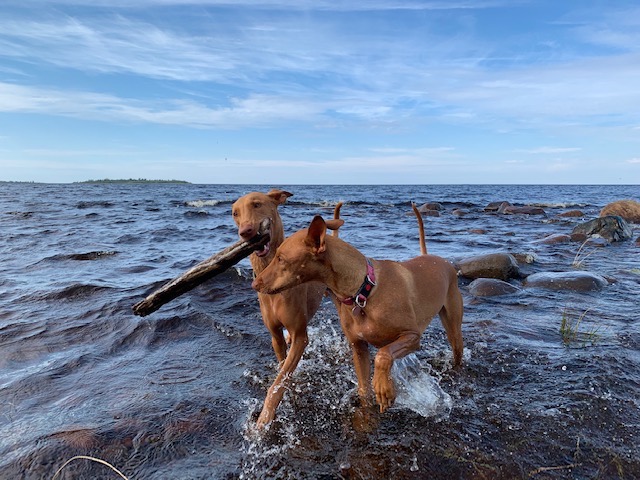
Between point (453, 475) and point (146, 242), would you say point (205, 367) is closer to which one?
point (453, 475)

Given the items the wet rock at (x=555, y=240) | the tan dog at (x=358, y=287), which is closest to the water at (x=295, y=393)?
the tan dog at (x=358, y=287)

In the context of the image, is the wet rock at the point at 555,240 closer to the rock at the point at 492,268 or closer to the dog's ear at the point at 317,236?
the rock at the point at 492,268

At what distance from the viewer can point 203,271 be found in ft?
15.0

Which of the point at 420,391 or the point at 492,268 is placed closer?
the point at 420,391

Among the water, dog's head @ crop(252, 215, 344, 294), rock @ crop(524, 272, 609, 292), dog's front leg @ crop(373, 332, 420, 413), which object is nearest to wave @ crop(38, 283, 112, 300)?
the water

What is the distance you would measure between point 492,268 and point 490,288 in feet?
3.96

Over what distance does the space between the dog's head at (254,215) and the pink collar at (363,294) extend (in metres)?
1.03

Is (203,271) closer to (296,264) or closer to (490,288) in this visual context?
(296,264)

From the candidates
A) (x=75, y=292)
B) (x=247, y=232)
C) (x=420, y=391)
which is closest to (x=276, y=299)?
(x=247, y=232)

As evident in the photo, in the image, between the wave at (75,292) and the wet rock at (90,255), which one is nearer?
the wave at (75,292)

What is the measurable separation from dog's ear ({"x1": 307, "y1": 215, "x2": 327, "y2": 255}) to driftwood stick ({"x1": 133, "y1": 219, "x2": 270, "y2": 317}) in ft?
2.56

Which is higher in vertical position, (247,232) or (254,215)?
(254,215)

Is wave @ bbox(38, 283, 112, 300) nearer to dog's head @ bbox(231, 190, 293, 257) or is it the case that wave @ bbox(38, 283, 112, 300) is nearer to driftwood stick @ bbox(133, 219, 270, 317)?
driftwood stick @ bbox(133, 219, 270, 317)

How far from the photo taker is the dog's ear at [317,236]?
3.55 metres
